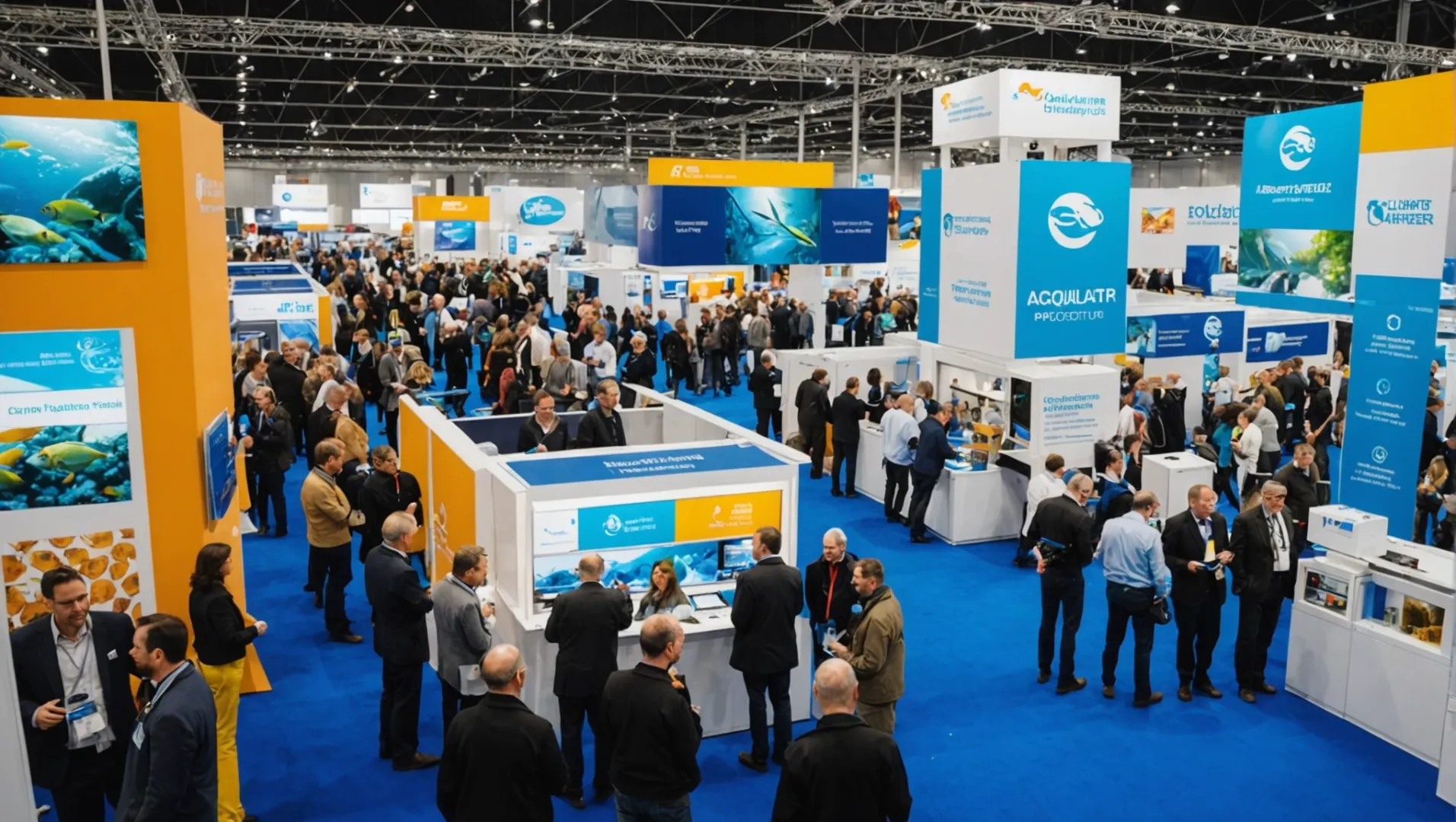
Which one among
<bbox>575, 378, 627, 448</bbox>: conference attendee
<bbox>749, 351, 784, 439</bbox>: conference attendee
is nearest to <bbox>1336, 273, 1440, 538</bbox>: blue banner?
<bbox>575, 378, 627, 448</bbox>: conference attendee

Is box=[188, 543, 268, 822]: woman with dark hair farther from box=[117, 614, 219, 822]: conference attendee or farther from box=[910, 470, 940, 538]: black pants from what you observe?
box=[910, 470, 940, 538]: black pants

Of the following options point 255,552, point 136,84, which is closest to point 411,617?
point 255,552

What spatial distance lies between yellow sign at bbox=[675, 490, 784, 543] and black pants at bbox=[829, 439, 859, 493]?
14.4 feet

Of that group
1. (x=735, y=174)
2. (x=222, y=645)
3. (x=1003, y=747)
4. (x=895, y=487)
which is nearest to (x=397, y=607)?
(x=222, y=645)

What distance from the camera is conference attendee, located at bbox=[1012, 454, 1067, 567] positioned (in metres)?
7.39

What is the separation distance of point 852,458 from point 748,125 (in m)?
24.5

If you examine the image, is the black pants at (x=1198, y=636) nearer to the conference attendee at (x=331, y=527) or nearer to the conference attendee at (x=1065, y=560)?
the conference attendee at (x=1065, y=560)

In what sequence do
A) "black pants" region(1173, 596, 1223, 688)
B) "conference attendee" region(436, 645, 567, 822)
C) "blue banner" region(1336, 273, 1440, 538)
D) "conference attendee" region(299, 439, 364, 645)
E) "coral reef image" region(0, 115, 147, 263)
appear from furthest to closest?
"blue banner" region(1336, 273, 1440, 538), "conference attendee" region(299, 439, 364, 645), "black pants" region(1173, 596, 1223, 688), "coral reef image" region(0, 115, 147, 263), "conference attendee" region(436, 645, 567, 822)

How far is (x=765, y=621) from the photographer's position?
16.9ft

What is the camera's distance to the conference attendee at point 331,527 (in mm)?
6715

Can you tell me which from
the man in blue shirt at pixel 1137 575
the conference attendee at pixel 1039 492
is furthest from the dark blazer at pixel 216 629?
the conference attendee at pixel 1039 492

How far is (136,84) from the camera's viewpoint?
22.0 metres

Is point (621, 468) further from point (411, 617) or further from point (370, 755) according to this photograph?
point (370, 755)

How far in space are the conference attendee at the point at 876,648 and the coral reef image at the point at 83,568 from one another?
3.35 m
